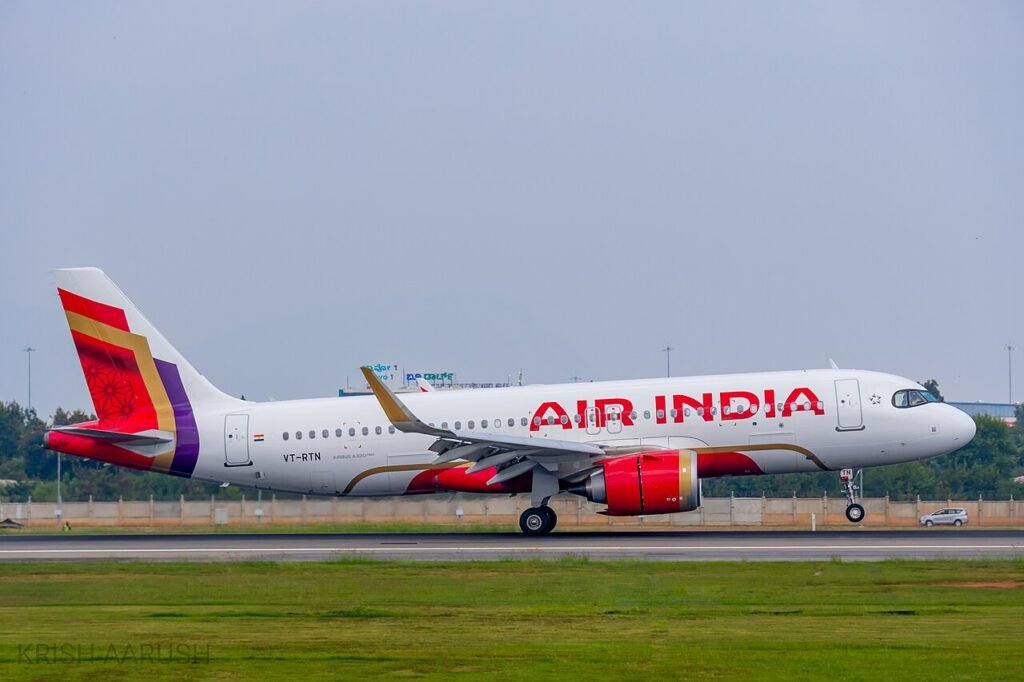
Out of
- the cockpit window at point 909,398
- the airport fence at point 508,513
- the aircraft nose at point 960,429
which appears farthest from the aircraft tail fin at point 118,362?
the aircraft nose at point 960,429

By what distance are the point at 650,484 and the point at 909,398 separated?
774 cm

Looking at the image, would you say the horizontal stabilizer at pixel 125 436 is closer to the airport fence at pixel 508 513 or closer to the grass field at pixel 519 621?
the airport fence at pixel 508 513

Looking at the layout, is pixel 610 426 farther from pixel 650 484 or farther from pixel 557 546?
pixel 557 546

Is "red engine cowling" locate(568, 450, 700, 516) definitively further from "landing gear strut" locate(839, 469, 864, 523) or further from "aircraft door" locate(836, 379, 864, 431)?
"landing gear strut" locate(839, 469, 864, 523)

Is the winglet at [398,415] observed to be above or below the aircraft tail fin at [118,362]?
below

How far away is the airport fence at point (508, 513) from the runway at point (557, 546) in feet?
21.2

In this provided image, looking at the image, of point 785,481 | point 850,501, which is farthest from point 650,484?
point 785,481

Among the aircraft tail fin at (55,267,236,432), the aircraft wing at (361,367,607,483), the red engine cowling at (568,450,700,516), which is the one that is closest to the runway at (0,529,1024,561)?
the red engine cowling at (568,450,700,516)

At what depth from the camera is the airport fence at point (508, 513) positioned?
42.8 metres

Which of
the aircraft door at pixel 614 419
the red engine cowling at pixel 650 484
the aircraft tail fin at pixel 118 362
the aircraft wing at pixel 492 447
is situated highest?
the aircraft tail fin at pixel 118 362

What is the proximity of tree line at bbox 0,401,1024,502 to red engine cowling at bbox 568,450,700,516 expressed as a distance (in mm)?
22305

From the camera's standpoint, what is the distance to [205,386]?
37656mm

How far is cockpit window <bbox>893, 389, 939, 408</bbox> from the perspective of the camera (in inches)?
1380

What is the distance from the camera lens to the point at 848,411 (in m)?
34.5
